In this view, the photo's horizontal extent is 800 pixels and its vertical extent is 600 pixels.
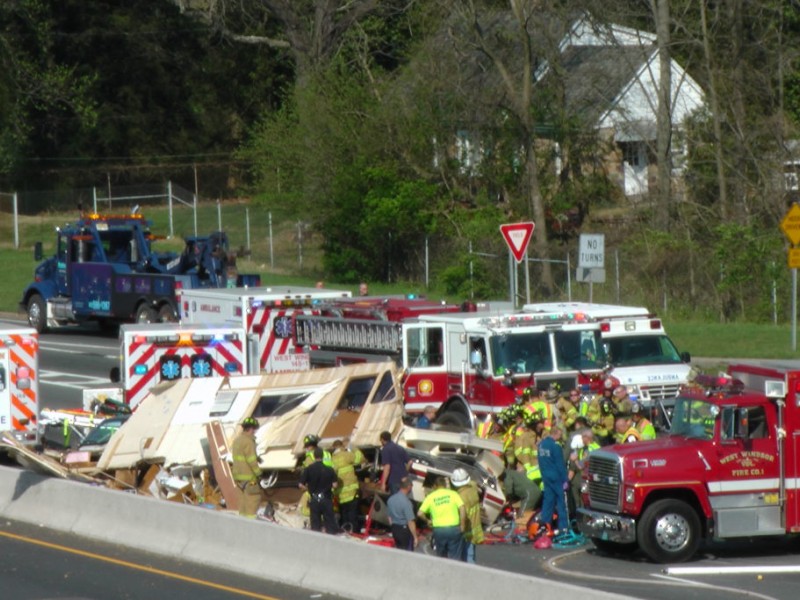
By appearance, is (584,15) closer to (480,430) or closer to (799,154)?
(799,154)

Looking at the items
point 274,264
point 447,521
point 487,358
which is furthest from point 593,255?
point 274,264

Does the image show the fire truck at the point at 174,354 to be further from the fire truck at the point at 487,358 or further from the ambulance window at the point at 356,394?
the ambulance window at the point at 356,394

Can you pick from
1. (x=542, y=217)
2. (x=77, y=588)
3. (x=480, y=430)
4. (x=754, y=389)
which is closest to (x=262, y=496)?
(x=480, y=430)

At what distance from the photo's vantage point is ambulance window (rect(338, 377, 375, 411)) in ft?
66.7

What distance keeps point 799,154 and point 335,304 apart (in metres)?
19.9

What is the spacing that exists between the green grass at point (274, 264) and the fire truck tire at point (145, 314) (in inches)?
379

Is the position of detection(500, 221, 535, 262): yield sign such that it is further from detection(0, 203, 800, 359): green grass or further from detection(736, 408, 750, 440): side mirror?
detection(736, 408, 750, 440): side mirror

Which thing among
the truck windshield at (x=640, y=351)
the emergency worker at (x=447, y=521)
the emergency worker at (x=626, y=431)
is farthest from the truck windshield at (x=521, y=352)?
the emergency worker at (x=447, y=521)

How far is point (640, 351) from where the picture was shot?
2328 centimetres

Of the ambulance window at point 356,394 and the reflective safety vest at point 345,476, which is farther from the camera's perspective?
the ambulance window at point 356,394

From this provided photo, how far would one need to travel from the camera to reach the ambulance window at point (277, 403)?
20.4 metres

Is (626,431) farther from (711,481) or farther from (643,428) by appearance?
(711,481)

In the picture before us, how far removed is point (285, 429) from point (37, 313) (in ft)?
71.5

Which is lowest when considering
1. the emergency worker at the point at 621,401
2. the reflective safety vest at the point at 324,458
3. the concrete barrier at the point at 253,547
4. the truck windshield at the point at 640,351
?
the concrete barrier at the point at 253,547
